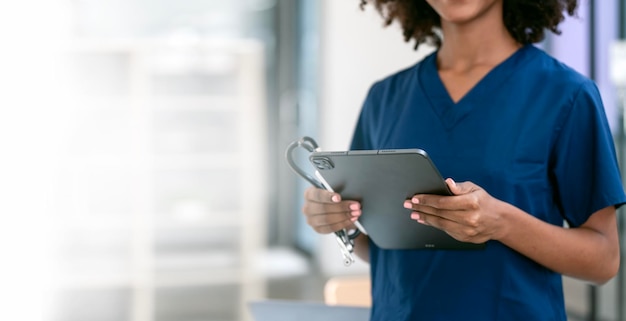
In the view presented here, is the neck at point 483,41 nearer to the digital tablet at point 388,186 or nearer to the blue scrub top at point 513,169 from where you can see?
the blue scrub top at point 513,169

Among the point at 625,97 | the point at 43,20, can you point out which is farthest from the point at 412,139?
the point at 43,20

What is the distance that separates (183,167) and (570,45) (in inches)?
72.8

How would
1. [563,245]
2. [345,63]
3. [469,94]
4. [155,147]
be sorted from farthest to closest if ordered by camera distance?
[345,63] < [155,147] < [469,94] < [563,245]

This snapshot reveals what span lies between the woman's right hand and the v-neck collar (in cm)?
18

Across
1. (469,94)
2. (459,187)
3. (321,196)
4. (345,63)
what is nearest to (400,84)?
(469,94)

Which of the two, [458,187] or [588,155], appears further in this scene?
[588,155]

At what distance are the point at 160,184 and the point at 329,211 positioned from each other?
112 inches

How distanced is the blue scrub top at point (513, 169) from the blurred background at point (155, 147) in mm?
2321

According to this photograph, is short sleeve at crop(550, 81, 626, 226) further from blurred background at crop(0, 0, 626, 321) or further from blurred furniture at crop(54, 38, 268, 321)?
blurred furniture at crop(54, 38, 268, 321)

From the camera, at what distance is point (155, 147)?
149 inches

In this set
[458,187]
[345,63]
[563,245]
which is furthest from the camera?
[345,63]

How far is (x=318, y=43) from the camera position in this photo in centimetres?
418

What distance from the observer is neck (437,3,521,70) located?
43.0 inches

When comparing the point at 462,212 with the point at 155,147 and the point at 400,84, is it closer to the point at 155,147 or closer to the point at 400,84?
the point at 400,84
